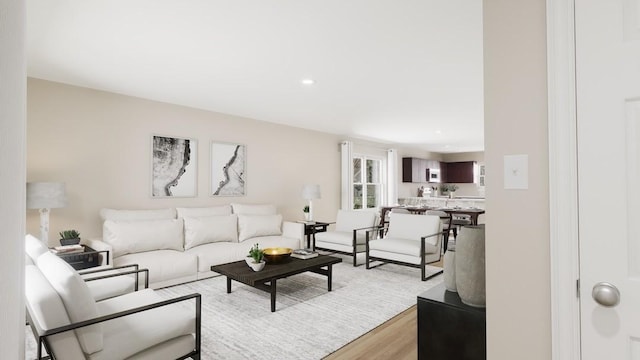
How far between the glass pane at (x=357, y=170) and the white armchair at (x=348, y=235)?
2441 mm

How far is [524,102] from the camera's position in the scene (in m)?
1.20

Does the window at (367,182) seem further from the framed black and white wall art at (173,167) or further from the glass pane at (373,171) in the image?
the framed black and white wall art at (173,167)

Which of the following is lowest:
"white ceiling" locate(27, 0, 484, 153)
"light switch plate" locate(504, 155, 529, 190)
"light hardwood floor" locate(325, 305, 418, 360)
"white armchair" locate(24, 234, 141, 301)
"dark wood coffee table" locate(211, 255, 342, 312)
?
"light hardwood floor" locate(325, 305, 418, 360)

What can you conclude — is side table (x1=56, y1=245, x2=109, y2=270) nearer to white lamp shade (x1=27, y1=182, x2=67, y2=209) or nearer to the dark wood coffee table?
white lamp shade (x1=27, y1=182, x2=67, y2=209)

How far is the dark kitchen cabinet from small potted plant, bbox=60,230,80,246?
1098 cm

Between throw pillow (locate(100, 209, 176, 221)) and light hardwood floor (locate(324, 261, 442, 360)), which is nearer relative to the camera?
light hardwood floor (locate(324, 261, 442, 360))

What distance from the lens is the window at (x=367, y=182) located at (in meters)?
8.25

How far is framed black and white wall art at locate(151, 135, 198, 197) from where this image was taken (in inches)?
181

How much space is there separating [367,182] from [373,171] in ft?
1.45

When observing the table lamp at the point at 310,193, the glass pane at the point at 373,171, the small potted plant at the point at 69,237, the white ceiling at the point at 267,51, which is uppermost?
the white ceiling at the point at 267,51

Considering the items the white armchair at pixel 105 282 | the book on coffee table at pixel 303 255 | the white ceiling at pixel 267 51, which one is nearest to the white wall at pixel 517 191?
the white ceiling at pixel 267 51

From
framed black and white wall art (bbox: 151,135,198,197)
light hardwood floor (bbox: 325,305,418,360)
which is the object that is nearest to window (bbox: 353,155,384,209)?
framed black and white wall art (bbox: 151,135,198,197)

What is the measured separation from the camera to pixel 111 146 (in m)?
4.20

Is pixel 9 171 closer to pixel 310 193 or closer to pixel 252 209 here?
pixel 252 209
